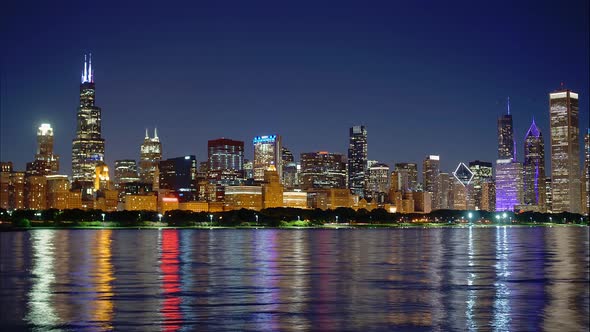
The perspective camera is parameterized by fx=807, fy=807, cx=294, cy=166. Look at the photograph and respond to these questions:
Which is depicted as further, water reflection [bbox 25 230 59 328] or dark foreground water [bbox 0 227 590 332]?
water reflection [bbox 25 230 59 328]

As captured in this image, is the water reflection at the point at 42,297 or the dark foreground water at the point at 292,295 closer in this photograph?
the dark foreground water at the point at 292,295

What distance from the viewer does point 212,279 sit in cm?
5012

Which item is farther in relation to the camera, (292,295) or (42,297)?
(292,295)

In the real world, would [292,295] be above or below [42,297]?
below

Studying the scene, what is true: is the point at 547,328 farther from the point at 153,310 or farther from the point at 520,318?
the point at 153,310

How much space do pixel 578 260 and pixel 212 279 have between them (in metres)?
36.1

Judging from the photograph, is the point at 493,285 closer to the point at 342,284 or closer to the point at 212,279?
the point at 342,284

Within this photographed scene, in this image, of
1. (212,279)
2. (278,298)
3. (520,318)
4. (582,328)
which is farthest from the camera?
(212,279)

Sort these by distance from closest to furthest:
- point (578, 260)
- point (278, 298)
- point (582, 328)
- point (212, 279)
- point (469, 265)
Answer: point (582, 328), point (278, 298), point (212, 279), point (469, 265), point (578, 260)

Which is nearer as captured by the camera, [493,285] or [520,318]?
[520,318]

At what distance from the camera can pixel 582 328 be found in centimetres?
3050

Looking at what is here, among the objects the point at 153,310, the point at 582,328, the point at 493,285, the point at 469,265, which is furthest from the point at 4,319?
the point at 469,265

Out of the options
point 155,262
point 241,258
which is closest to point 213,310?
point 155,262

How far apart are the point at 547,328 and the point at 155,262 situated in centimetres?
4186
